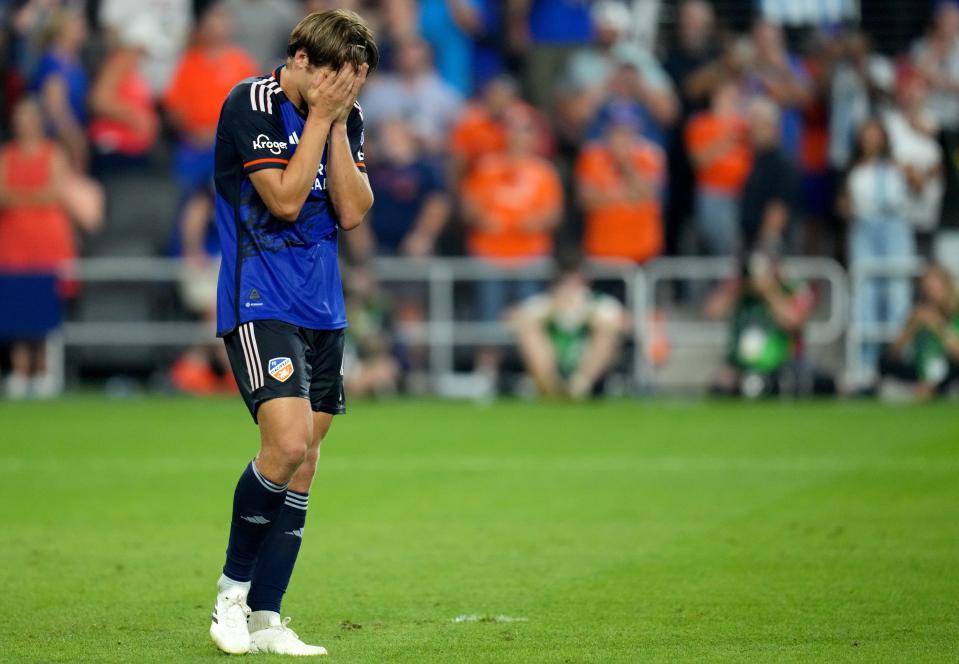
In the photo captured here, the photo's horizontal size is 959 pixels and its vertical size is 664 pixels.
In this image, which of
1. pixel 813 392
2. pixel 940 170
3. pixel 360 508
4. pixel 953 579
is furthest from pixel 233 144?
pixel 940 170

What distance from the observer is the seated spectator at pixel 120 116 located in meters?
20.5

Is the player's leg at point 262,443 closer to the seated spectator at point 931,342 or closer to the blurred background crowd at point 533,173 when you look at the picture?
the blurred background crowd at point 533,173

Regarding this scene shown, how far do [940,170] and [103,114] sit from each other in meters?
10.2

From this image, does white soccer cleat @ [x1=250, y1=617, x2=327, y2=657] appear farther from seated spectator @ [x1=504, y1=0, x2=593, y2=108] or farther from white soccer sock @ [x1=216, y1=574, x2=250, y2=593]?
seated spectator @ [x1=504, y1=0, x2=593, y2=108]

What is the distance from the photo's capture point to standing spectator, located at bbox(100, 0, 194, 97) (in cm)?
2128

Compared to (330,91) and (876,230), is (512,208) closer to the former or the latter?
(876,230)

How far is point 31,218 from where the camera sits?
20.0 meters

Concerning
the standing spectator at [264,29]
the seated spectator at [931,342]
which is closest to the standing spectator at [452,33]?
the standing spectator at [264,29]

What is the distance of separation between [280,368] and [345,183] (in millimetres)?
728

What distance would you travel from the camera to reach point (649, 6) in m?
23.0

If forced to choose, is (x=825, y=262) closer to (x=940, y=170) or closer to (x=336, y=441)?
(x=940, y=170)

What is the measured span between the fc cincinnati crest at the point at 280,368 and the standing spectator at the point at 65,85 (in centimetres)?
1496

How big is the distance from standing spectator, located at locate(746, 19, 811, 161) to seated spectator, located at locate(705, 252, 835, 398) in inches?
90.2

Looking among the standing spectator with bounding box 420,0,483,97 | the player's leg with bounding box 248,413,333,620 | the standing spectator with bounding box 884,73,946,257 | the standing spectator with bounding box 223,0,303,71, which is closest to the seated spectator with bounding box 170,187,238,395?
the standing spectator with bounding box 223,0,303,71
